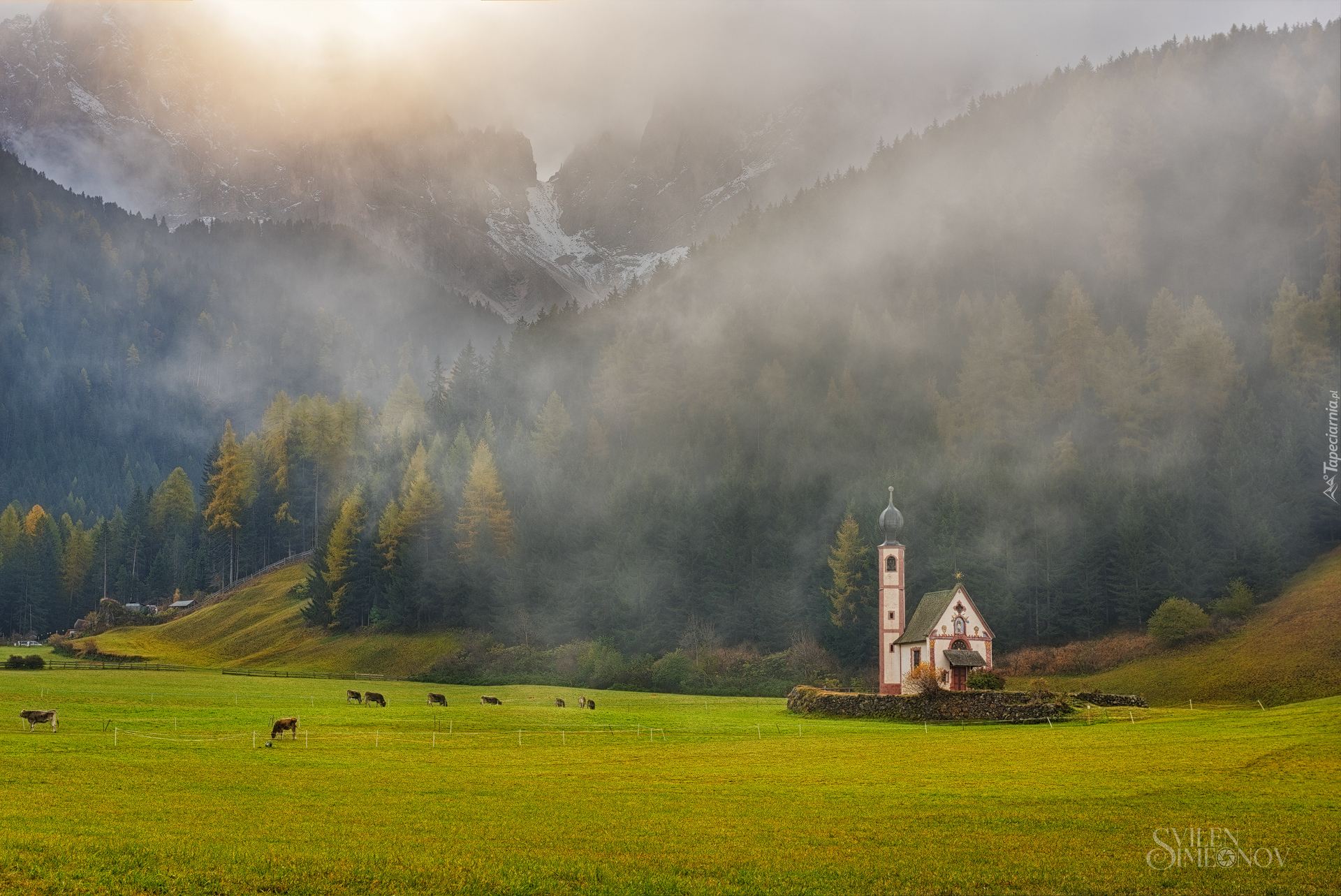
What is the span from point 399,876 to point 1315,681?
6504cm

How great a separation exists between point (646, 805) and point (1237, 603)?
2728 inches

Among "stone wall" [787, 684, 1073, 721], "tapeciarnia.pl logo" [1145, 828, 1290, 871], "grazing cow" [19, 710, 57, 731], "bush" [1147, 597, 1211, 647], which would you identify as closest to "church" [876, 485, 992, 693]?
"stone wall" [787, 684, 1073, 721]

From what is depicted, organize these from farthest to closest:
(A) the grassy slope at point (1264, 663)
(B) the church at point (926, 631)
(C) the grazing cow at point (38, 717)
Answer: (B) the church at point (926, 631) → (A) the grassy slope at point (1264, 663) → (C) the grazing cow at point (38, 717)

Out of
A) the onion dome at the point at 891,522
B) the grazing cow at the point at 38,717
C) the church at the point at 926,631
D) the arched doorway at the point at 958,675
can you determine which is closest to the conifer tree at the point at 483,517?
the onion dome at the point at 891,522

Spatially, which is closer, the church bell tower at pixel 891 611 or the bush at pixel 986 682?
the bush at pixel 986 682

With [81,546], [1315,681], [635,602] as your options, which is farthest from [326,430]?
[1315,681]

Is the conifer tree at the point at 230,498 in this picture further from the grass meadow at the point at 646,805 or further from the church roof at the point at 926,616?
the church roof at the point at 926,616

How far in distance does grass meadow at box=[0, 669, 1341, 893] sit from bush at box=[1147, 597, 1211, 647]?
994 inches

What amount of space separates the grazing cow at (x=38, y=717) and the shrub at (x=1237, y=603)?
3196 inches

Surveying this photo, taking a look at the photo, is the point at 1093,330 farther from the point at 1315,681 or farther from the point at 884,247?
the point at 1315,681

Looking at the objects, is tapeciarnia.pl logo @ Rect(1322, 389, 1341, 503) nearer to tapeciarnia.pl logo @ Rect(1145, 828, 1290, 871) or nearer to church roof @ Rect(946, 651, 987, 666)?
church roof @ Rect(946, 651, 987, 666)

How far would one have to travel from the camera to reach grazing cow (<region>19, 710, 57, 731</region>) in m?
42.2

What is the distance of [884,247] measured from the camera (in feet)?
475

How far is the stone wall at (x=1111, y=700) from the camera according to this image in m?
60.9
